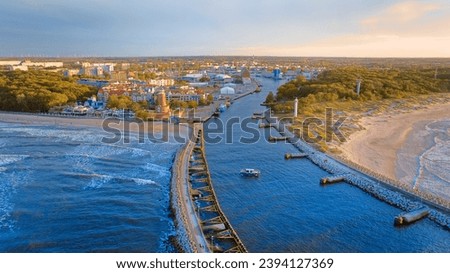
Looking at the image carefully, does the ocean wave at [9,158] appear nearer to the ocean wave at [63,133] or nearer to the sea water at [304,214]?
the ocean wave at [63,133]

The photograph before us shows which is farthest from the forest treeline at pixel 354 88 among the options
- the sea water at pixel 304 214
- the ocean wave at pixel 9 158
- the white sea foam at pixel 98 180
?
the ocean wave at pixel 9 158

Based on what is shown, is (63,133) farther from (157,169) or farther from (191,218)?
(191,218)

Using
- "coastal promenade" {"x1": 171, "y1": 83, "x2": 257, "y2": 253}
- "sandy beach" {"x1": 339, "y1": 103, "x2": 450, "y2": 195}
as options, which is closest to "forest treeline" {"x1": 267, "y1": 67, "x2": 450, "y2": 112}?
"sandy beach" {"x1": 339, "y1": 103, "x2": 450, "y2": 195}

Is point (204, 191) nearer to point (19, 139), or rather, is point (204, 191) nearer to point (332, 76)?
point (19, 139)

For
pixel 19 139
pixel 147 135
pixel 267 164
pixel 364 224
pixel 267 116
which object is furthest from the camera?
pixel 267 116

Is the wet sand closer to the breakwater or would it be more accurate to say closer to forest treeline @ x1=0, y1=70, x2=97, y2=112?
the breakwater

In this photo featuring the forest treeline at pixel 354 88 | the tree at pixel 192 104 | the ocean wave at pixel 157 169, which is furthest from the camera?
the forest treeline at pixel 354 88

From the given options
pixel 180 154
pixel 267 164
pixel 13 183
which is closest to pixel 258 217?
pixel 267 164

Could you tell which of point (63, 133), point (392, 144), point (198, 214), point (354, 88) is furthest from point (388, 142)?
point (63, 133)
